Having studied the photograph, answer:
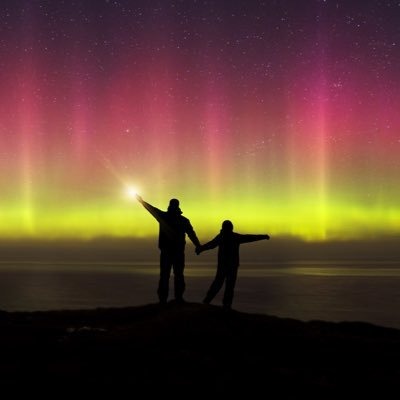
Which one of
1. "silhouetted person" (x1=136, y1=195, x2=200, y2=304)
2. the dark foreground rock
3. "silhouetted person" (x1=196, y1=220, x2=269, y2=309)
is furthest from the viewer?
"silhouetted person" (x1=196, y1=220, x2=269, y2=309)

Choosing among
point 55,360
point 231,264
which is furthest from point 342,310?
point 55,360

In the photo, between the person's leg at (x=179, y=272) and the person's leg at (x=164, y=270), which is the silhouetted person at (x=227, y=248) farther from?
the person's leg at (x=164, y=270)

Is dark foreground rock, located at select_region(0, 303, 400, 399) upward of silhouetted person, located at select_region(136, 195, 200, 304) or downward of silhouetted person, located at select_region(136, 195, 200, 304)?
downward

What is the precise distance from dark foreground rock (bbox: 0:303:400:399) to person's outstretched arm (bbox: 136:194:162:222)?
295 cm

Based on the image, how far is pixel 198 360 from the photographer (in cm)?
1082

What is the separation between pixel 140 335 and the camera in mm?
12469

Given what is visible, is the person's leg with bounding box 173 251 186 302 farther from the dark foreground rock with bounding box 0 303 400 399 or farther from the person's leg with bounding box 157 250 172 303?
the dark foreground rock with bounding box 0 303 400 399

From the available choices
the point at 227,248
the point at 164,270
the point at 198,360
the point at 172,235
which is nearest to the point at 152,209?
the point at 172,235

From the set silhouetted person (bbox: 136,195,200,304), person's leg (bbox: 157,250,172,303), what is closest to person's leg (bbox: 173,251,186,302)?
silhouetted person (bbox: 136,195,200,304)

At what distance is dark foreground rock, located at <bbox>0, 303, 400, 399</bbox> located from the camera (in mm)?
9188

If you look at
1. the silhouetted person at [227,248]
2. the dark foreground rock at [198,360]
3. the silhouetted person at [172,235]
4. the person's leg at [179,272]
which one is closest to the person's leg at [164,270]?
the silhouetted person at [172,235]

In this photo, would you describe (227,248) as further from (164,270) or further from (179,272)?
(164,270)

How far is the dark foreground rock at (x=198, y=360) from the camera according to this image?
919 centimetres

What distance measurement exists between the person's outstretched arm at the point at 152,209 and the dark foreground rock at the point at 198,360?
9.68 feet
